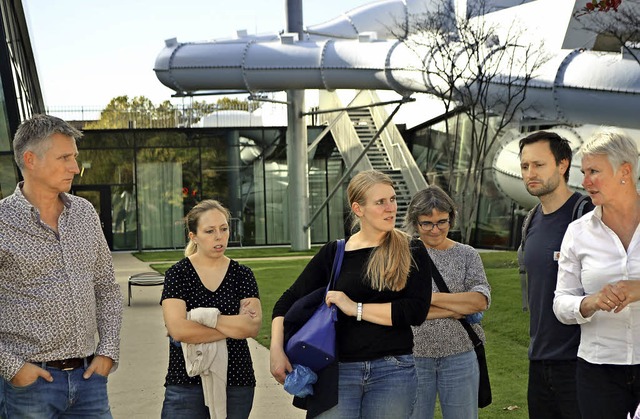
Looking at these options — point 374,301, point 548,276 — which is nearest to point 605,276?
point 548,276

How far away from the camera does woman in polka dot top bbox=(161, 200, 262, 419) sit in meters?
5.12

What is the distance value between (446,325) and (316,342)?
128cm

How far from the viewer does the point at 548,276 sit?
16.6 ft

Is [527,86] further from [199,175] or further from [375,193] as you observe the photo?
[199,175]

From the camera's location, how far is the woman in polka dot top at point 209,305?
5.12 metres

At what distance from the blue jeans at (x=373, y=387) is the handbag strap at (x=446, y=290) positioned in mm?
977

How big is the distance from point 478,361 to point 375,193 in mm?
1513

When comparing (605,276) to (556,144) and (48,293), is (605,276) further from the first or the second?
(48,293)

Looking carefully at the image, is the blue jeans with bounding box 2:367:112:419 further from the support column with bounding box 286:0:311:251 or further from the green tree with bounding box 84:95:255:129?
the green tree with bounding box 84:95:255:129

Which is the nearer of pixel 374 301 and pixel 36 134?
pixel 36 134

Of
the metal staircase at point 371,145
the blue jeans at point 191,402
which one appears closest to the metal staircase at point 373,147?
the metal staircase at point 371,145

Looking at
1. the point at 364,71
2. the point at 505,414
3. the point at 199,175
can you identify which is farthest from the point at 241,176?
the point at 505,414

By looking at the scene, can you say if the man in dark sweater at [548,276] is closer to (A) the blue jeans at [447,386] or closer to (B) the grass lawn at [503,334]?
(A) the blue jeans at [447,386]

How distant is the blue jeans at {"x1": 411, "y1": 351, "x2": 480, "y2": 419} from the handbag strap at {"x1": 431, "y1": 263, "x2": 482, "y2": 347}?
0.37ft
